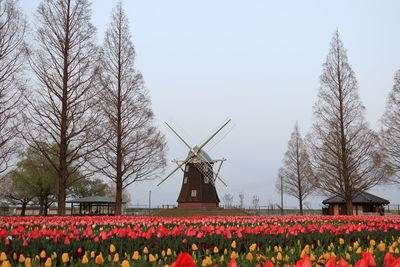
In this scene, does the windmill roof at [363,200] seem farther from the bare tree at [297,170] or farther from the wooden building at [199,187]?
the wooden building at [199,187]

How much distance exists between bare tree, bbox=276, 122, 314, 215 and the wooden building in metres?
9.19

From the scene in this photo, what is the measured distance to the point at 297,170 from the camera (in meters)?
37.5

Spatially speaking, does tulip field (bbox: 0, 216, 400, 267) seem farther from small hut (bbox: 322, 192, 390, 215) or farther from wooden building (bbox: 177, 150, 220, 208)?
small hut (bbox: 322, 192, 390, 215)

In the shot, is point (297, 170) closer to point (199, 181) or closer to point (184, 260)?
point (199, 181)

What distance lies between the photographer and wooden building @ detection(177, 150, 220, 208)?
32188mm

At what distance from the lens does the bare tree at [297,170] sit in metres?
37.1

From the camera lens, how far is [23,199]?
45.2m

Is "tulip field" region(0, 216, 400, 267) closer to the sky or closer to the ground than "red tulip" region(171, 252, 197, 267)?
closer to the ground

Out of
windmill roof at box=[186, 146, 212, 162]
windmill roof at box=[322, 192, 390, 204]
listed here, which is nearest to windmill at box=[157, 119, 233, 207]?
windmill roof at box=[186, 146, 212, 162]

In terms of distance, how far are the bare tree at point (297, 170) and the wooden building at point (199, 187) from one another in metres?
9.19

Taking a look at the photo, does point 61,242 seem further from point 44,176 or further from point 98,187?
point 98,187

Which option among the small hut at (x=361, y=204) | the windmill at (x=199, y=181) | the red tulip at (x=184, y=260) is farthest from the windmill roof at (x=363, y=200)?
the red tulip at (x=184, y=260)

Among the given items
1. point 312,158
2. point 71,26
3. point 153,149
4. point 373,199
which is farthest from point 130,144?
point 373,199

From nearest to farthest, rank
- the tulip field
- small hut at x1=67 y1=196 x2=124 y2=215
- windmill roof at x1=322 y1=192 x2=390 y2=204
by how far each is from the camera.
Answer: the tulip field, small hut at x1=67 y1=196 x2=124 y2=215, windmill roof at x1=322 y1=192 x2=390 y2=204
